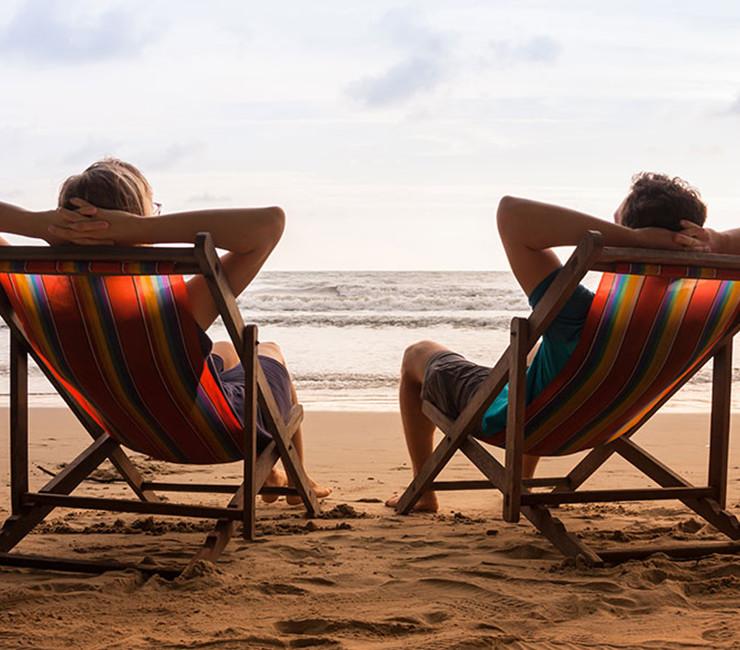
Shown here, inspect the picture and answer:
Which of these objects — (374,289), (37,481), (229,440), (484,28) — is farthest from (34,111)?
(229,440)

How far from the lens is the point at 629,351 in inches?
124

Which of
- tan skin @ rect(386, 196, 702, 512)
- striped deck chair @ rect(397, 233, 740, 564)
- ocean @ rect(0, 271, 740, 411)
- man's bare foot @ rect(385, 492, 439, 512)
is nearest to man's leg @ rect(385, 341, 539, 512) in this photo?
man's bare foot @ rect(385, 492, 439, 512)

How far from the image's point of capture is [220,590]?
281 cm

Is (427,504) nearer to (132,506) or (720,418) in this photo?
(720,418)

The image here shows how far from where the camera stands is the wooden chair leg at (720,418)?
3371 millimetres

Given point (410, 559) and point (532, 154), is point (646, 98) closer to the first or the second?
point (532, 154)

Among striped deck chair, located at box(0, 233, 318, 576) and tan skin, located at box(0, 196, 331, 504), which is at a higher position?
tan skin, located at box(0, 196, 331, 504)

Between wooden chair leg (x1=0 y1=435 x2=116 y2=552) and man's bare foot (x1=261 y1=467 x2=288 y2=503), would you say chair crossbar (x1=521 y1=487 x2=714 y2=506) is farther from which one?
wooden chair leg (x1=0 y1=435 x2=116 y2=552)

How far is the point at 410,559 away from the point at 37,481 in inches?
94.4

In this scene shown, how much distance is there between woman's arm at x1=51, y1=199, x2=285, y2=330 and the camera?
2975 millimetres

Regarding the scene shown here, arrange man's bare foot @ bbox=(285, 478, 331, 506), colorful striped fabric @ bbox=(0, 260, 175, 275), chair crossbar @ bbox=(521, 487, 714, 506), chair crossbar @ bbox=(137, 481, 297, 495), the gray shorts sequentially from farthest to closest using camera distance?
man's bare foot @ bbox=(285, 478, 331, 506) → chair crossbar @ bbox=(137, 481, 297, 495) → the gray shorts → chair crossbar @ bbox=(521, 487, 714, 506) → colorful striped fabric @ bbox=(0, 260, 175, 275)

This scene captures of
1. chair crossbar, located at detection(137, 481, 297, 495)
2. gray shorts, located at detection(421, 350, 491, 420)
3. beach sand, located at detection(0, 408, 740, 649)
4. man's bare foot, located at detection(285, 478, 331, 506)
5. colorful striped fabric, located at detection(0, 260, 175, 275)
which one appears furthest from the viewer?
man's bare foot, located at detection(285, 478, 331, 506)

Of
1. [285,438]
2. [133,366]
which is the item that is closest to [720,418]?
[285,438]

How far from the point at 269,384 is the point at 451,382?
629mm
